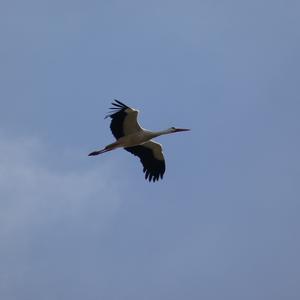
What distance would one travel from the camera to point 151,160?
36531 millimetres

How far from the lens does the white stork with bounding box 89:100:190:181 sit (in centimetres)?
3528

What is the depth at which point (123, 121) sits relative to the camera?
35.4 meters

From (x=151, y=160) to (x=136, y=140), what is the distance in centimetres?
105

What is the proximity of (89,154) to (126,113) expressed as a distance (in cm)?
150

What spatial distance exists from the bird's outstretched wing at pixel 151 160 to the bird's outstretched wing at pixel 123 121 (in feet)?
3.14

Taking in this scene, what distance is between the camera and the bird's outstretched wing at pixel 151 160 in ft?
120

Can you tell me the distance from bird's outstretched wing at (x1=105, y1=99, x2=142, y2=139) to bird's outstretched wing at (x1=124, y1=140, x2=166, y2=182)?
96 centimetres

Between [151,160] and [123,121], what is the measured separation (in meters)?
1.57

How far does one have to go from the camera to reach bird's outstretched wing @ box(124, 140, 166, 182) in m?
36.5

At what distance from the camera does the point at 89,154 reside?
1419 inches

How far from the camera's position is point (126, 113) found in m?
35.2

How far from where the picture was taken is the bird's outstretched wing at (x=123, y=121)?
3512 cm

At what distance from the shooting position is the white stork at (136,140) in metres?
35.3

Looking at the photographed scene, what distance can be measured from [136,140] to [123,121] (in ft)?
1.88
